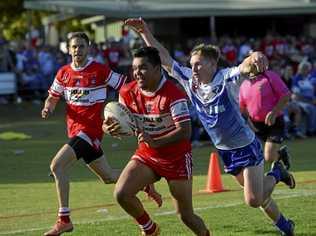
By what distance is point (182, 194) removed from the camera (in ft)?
27.3

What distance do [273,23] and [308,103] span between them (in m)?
15.8

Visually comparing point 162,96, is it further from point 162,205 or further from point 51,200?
point 51,200

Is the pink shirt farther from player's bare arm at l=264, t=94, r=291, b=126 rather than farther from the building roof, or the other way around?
the building roof

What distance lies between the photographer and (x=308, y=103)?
22.9 meters

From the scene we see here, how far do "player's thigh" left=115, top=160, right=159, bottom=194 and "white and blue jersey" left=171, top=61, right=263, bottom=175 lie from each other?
0.99 m

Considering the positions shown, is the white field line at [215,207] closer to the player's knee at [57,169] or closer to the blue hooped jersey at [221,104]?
the player's knee at [57,169]

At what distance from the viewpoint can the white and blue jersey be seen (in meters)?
8.96

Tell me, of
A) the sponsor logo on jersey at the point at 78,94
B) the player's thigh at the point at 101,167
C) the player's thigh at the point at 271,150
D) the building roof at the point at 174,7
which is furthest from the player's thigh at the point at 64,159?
the building roof at the point at 174,7

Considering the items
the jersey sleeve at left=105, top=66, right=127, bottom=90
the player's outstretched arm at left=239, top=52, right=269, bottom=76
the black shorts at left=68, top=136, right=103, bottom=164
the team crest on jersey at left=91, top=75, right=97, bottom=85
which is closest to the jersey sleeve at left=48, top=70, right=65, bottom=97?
the team crest on jersey at left=91, top=75, right=97, bottom=85

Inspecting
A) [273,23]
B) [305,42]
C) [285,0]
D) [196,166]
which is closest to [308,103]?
[196,166]

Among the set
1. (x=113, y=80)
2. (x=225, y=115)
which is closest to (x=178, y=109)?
(x=225, y=115)

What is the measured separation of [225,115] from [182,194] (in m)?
1.12

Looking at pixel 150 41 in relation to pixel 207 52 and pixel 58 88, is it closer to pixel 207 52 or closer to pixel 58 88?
pixel 207 52

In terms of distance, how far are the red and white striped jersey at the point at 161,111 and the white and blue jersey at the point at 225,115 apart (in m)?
0.73
